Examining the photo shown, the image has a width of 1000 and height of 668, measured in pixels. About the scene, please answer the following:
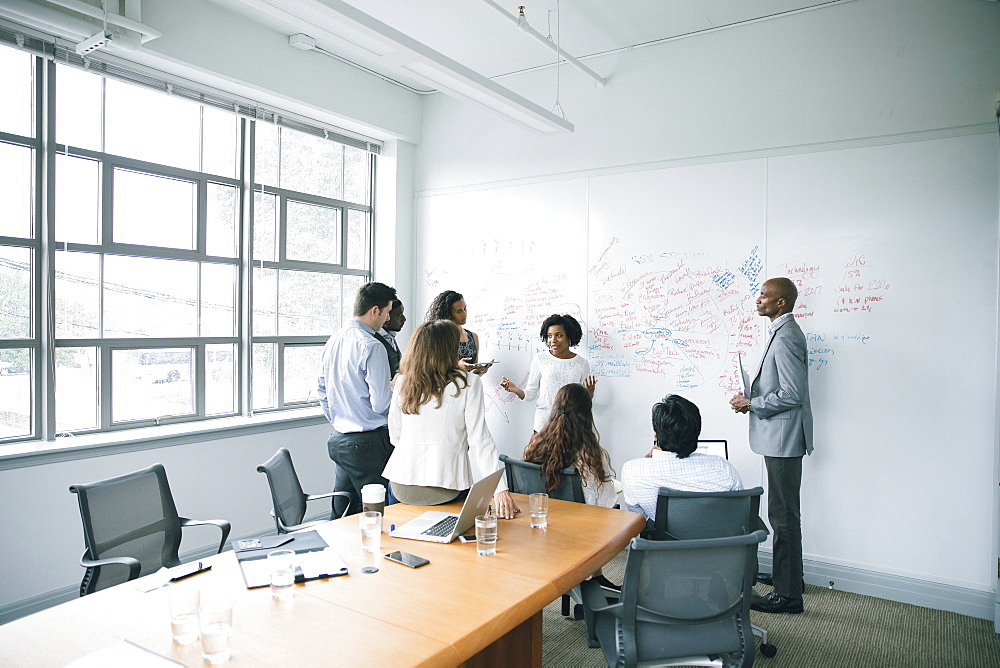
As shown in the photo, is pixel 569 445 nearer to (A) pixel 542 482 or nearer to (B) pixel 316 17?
(A) pixel 542 482

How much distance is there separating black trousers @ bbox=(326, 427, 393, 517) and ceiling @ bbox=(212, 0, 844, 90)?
6.85ft

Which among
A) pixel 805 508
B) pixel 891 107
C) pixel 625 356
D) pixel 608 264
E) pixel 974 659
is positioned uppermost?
pixel 891 107

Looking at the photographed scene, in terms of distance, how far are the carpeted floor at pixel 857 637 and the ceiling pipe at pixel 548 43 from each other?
3226 mm

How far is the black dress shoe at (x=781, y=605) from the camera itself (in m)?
3.44

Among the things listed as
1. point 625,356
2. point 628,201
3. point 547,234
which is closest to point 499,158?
point 547,234

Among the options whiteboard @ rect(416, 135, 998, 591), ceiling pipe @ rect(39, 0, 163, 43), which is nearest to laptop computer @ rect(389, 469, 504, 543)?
whiteboard @ rect(416, 135, 998, 591)

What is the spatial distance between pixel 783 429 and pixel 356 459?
2305 millimetres

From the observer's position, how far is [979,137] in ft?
11.4

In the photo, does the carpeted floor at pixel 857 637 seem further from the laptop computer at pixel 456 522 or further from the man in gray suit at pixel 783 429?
the laptop computer at pixel 456 522

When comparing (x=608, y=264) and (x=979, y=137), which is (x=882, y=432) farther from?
(x=608, y=264)

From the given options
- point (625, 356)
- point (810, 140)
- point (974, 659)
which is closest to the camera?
point (974, 659)

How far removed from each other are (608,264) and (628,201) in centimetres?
45

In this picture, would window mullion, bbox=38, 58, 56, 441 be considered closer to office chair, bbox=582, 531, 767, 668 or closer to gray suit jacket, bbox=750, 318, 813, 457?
office chair, bbox=582, 531, 767, 668

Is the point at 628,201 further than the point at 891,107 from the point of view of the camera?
Yes
